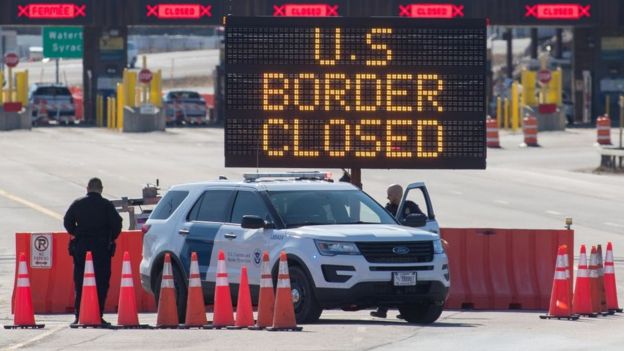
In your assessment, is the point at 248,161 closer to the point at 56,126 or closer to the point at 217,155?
the point at 217,155

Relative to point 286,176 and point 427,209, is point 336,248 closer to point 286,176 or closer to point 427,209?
point 286,176

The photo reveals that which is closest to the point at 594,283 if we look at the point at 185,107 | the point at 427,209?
the point at 427,209

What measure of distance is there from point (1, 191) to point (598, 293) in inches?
953

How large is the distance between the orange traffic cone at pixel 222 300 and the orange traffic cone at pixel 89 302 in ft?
3.93

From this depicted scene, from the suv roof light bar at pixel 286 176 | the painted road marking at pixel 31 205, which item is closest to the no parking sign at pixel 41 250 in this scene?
the suv roof light bar at pixel 286 176

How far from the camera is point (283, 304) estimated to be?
1633 cm

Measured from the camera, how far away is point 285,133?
832 inches

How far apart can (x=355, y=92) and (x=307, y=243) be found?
462 cm

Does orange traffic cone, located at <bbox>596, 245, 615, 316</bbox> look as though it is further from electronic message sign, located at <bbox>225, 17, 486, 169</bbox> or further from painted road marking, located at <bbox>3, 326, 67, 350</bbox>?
painted road marking, located at <bbox>3, 326, 67, 350</bbox>

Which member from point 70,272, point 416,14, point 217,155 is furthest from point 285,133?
point 416,14

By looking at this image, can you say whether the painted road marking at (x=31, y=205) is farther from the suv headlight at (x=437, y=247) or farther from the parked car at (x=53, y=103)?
the parked car at (x=53, y=103)

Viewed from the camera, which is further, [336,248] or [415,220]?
[415,220]

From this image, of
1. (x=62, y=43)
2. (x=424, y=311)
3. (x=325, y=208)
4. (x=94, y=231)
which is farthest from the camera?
(x=62, y=43)

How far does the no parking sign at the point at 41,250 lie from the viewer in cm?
2056
